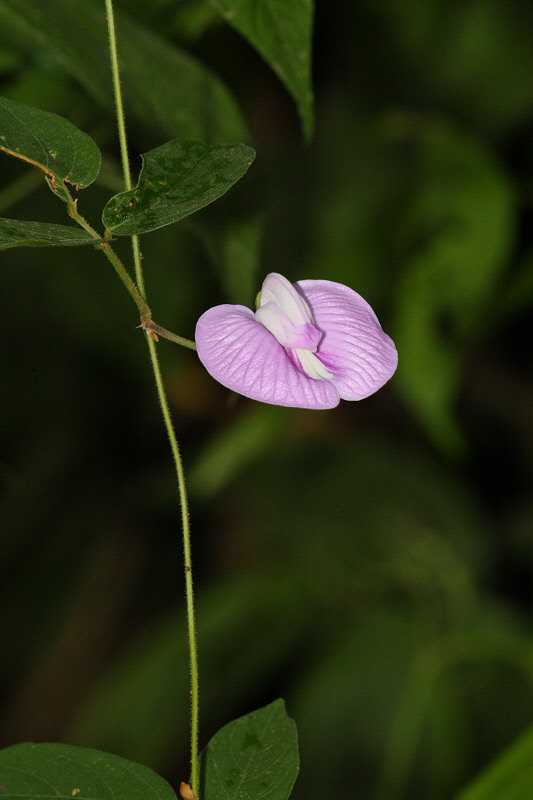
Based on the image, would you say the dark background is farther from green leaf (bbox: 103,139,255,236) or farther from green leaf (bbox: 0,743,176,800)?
green leaf (bbox: 0,743,176,800)

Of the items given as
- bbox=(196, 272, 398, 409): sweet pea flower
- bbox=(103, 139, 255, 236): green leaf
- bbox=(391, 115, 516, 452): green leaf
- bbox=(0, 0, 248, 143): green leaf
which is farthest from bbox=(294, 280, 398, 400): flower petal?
bbox=(391, 115, 516, 452): green leaf

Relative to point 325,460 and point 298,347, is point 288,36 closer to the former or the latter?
point 298,347

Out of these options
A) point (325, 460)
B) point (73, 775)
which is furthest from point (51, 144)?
point (325, 460)

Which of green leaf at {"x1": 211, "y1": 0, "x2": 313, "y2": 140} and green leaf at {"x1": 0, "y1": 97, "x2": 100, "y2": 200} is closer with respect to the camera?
green leaf at {"x1": 0, "y1": 97, "x2": 100, "y2": 200}

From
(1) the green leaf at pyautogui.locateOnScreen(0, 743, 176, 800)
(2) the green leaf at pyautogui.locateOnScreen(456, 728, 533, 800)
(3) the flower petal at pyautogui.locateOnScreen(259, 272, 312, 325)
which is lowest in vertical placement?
(1) the green leaf at pyautogui.locateOnScreen(0, 743, 176, 800)

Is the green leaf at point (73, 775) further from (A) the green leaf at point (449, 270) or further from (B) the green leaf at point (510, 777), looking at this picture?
(A) the green leaf at point (449, 270)

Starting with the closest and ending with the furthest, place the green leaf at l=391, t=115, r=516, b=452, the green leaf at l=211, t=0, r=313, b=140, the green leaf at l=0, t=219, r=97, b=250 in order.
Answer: the green leaf at l=0, t=219, r=97, b=250 < the green leaf at l=211, t=0, r=313, b=140 < the green leaf at l=391, t=115, r=516, b=452

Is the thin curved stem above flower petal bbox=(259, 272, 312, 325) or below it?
below
